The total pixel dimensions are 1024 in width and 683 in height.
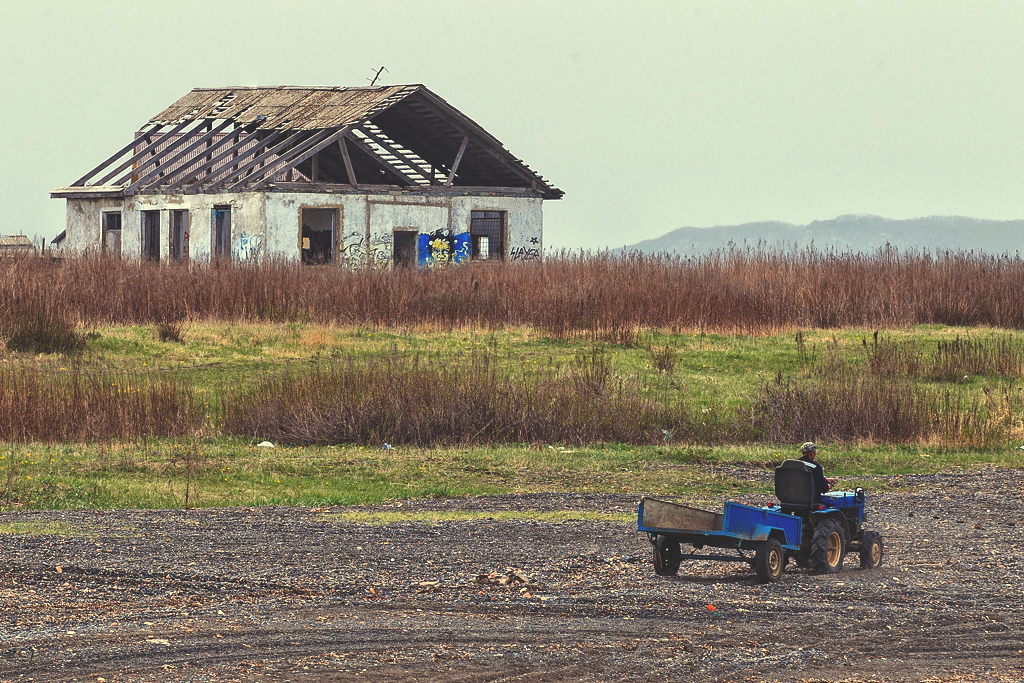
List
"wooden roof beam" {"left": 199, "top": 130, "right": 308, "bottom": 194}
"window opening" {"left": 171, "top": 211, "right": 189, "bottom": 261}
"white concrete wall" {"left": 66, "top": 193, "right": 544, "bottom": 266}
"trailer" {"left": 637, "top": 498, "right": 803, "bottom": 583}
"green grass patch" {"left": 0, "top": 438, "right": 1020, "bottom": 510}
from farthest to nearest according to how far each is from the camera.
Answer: "window opening" {"left": 171, "top": 211, "right": 189, "bottom": 261}
"wooden roof beam" {"left": 199, "top": 130, "right": 308, "bottom": 194}
"white concrete wall" {"left": 66, "top": 193, "right": 544, "bottom": 266}
"green grass patch" {"left": 0, "top": 438, "right": 1020, "bottom": 510}
"trailer" {"left": 637, "top": 498, "right": 803, "bottom": 583}

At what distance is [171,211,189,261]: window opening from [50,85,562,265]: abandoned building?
0.03 metres

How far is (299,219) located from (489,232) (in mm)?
6962

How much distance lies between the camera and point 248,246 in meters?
37.4

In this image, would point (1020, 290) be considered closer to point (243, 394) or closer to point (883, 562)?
point (243, 394)

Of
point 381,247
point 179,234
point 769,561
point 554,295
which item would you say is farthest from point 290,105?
point 769,561

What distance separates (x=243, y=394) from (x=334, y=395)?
154 cm

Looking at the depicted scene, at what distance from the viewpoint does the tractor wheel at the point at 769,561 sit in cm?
905

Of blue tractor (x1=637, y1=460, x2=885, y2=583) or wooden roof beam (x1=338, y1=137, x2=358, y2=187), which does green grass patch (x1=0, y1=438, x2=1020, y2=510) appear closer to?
blue tractor (x1=637, y1=460, x2=885, y2=583)

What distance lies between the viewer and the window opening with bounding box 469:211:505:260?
138 ft

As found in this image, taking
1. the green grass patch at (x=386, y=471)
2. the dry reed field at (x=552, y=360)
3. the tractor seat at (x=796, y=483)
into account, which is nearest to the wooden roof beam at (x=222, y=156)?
the dry reed field at (x=552, y=360)

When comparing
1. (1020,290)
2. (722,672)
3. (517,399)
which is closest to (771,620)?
(722,672)

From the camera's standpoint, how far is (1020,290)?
31953mm

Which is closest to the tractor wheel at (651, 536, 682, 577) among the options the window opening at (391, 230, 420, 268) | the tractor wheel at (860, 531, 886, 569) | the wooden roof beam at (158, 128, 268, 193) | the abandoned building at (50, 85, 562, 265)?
the tractor wheel at (860, 531, 886, 569)

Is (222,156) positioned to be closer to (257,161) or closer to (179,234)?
(257,161)
